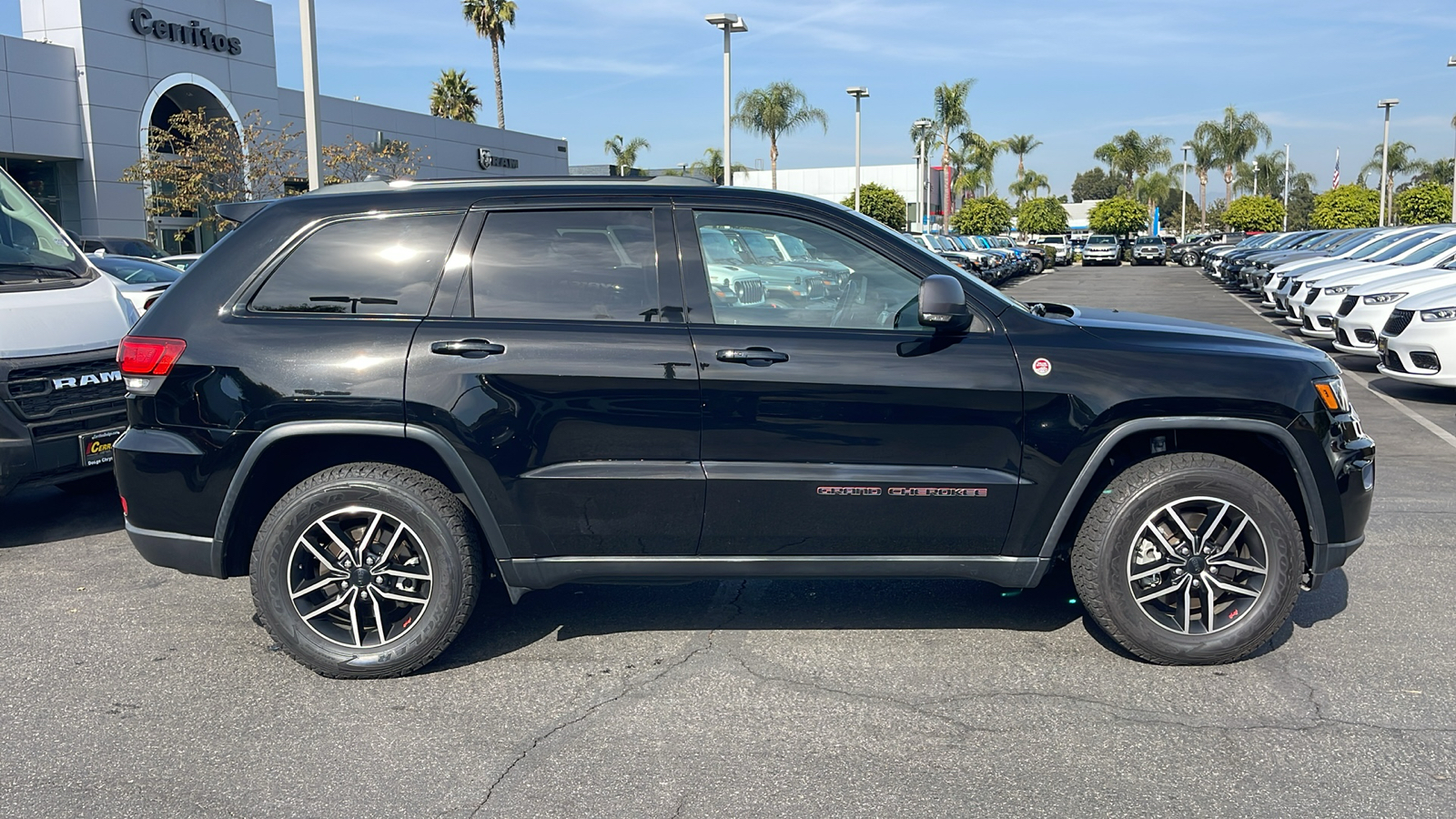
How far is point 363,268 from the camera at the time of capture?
14.0 ft

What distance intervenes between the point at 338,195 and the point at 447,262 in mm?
548


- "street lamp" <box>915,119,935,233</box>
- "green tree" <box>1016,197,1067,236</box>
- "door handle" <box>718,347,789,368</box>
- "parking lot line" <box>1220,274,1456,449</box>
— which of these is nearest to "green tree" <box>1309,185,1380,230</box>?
"street lamp" <box>915,119,935,233</box>

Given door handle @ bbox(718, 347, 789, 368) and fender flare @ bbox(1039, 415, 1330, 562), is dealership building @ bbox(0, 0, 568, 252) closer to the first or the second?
door handle @ bbox(718, 347, 789, 368)

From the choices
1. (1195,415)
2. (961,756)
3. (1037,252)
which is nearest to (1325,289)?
(1195,415)

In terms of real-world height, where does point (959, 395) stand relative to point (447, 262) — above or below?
below

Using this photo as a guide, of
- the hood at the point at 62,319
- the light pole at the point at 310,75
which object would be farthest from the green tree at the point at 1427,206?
the hood at the point at 62,319

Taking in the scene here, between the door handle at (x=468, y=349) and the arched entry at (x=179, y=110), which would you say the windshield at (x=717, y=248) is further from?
the arched entry at (x=179, y=110)

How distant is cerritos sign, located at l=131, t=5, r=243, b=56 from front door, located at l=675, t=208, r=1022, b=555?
34441 millimetres

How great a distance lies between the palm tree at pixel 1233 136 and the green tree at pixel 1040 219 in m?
12.1

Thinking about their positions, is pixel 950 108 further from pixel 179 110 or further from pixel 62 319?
pixel 62 319

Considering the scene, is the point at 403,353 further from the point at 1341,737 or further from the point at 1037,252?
the point at 1037,252

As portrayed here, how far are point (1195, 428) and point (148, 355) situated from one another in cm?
388

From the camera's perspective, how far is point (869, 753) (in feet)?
11.8

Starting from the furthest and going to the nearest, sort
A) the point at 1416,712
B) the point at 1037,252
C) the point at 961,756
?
the point at 1037,252 < the point at 1416,712 < the point at 961,756
